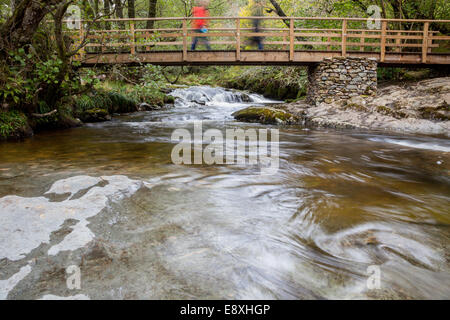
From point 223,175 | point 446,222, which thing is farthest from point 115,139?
point 446,222

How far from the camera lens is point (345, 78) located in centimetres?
1105

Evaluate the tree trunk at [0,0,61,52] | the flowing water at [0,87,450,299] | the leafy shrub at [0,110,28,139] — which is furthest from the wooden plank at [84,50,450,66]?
the flowing water at [0,87,450,299]

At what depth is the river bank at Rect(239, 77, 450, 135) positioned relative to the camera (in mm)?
7793

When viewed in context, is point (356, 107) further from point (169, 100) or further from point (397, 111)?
point (169, 100)

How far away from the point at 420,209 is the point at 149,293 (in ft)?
8.34

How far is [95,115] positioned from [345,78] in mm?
9530

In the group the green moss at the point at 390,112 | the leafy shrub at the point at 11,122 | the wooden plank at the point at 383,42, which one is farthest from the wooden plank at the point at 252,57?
the leafy shrub at the point at 11,122

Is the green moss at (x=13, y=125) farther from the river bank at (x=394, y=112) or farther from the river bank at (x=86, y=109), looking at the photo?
the river bank at (x=394, y=112)

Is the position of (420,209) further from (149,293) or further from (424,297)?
(149,293)

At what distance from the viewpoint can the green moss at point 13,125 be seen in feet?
18.8

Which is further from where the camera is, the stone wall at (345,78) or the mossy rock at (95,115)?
the stone wall at (345,78)

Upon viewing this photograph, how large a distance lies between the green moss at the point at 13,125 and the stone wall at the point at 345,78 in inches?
381

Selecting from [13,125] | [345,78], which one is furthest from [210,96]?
[13,125]

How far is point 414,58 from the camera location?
10.9m
